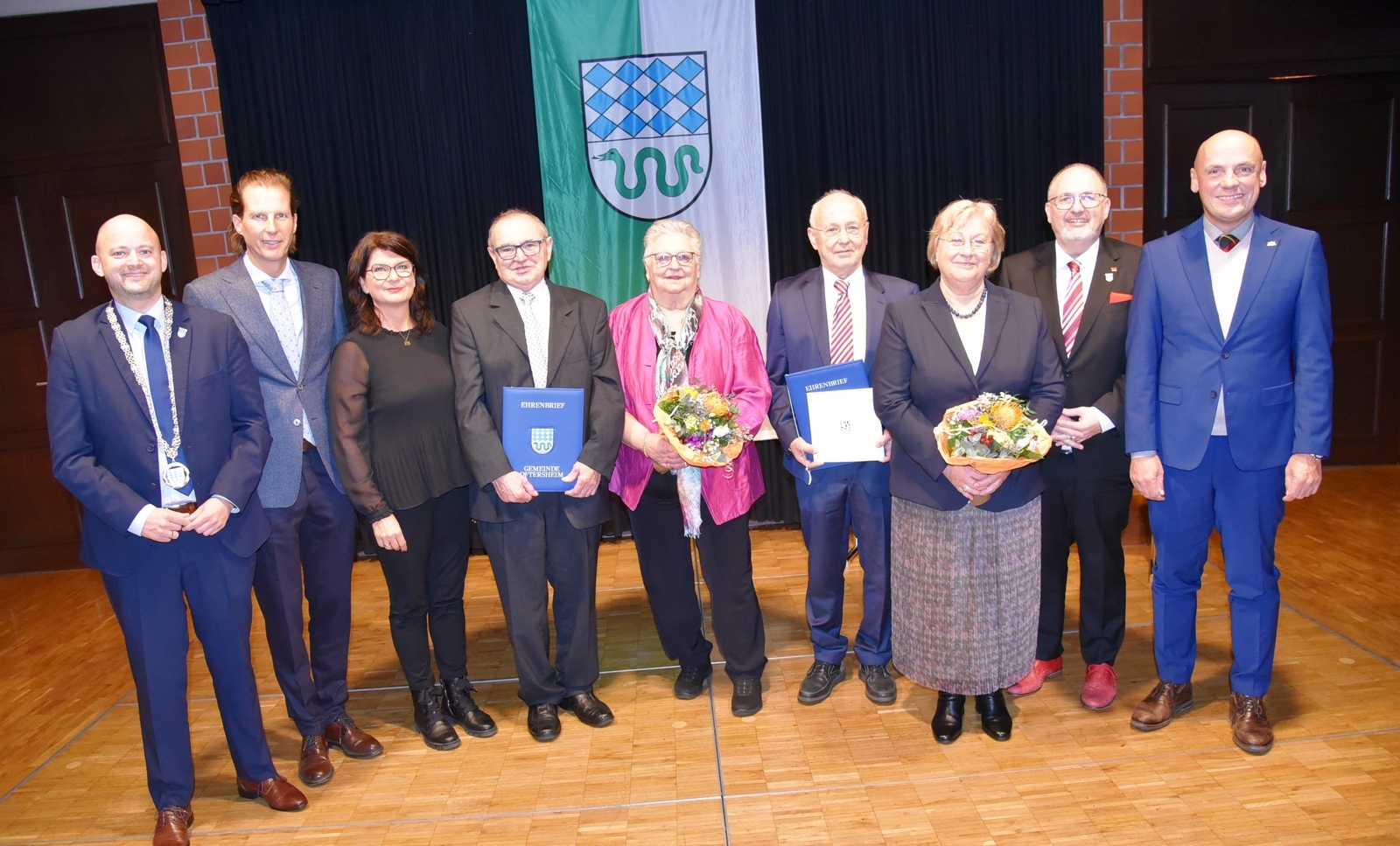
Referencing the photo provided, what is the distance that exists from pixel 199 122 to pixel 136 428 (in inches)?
149

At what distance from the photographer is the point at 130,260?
2680 millimetres

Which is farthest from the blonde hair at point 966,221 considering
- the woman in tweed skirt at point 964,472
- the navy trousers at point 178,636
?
the navy trousers at point 178,636

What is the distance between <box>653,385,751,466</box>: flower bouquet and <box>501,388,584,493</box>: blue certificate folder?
0.96ft

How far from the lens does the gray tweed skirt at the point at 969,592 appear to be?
116 inches

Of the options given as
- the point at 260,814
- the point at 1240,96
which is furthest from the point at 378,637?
the point at 1240,96

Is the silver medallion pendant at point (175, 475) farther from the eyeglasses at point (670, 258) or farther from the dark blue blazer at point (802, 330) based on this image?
the dark blue blazer at point (802, 330)

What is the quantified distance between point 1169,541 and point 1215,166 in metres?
1.18

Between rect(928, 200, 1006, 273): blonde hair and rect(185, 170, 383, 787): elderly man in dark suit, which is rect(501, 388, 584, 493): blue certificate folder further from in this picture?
rect(928, 200, 1006, 273): blonde hair

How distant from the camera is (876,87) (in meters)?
5.57

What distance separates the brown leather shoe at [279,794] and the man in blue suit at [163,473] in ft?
0.68

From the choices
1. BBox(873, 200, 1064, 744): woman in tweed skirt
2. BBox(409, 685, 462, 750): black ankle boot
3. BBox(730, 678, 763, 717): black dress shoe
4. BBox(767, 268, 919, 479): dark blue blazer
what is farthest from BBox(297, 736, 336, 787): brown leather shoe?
BBox(873, 200, 1064, 744): woman in tweed skirt

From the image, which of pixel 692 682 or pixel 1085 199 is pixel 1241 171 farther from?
pixel 692 682

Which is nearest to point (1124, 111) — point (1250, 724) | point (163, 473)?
point (1250, 724)

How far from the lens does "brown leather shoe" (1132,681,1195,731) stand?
3189 mm
